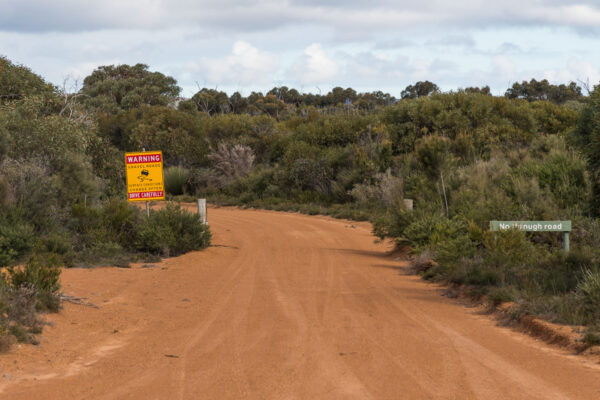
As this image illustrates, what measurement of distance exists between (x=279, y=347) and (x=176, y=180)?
4176 cm

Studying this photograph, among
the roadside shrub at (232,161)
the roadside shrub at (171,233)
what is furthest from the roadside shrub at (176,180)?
the roadside shrub at (171,233)

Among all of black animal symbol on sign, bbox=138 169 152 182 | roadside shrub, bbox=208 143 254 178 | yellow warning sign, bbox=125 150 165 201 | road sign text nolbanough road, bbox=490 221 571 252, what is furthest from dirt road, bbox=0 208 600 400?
roadside shrub, bbox=208 143 254 178

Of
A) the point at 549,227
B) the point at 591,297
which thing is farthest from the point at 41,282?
the point at 549,227

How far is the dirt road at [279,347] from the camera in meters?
6.64

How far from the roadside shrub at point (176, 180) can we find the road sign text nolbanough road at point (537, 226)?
37.1m

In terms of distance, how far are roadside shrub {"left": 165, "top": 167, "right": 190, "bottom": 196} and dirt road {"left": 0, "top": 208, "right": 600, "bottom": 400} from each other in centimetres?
3385

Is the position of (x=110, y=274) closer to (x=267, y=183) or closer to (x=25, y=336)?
(x=25, y=336)

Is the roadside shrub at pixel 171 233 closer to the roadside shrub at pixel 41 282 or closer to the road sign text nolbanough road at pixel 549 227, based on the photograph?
the roadside shrub at pixel 41 282

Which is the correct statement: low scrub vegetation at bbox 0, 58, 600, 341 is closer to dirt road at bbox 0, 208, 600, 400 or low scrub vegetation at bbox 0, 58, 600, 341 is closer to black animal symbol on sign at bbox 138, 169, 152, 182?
dirt road at bbox 0, 208, 600, 400

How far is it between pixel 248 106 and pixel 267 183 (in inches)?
2149

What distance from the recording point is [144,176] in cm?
2169

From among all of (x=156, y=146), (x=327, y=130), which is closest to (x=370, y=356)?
(x=327, y=130)

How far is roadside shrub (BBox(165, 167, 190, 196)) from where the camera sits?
49.1 meters

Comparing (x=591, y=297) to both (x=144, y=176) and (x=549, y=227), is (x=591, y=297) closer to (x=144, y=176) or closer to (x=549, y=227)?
(x=549, y=227)
